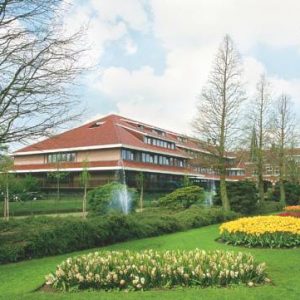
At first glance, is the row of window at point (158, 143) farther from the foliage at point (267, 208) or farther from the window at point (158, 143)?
the foliage at point (267, 208)

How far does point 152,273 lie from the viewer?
8.07 m

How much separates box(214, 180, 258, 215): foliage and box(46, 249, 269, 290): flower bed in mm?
23525

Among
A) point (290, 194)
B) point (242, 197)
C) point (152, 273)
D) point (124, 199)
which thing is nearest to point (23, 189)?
point (124, 199)

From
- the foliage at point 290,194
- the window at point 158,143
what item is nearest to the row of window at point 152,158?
the window at point 158,143

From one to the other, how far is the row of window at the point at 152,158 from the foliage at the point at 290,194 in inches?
637

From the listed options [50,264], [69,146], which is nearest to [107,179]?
[69,146]

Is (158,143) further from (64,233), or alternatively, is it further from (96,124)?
(64,233)

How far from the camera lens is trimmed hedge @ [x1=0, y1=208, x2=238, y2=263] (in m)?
12.5

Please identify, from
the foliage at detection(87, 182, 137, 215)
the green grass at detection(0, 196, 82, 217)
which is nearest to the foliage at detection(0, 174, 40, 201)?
the green grass at detection(0, 196, 82, 217)

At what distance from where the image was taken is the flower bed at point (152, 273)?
8102 millimetres

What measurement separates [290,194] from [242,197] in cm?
1615

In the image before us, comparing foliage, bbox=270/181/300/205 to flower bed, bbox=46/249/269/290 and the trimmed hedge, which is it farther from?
flower bed, bbox=46/249/269/290

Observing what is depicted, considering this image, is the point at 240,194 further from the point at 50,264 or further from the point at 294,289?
the point at 294,289

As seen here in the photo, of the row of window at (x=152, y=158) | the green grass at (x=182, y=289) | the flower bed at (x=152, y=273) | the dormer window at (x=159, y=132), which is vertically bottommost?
the green grass at (x=182, y=289)
